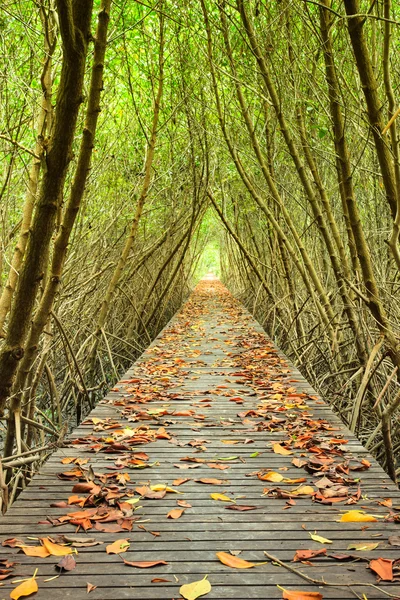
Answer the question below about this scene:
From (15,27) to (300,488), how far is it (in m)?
3.57

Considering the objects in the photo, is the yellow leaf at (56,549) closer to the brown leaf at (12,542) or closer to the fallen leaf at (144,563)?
the brown leaf at (12,542)

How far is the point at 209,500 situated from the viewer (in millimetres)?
2395

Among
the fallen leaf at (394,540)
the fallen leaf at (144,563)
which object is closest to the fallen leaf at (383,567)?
the fallen leaf at (394,540)

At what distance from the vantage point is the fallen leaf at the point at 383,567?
5.69ft

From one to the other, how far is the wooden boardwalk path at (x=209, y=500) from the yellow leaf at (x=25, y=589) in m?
0.02

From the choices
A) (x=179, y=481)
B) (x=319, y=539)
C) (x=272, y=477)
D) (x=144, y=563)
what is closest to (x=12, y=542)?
(x=144, y=563)

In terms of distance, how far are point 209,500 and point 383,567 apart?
0.81 meters

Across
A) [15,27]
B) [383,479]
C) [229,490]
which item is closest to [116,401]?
[229,490]

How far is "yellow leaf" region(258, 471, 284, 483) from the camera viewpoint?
2.60m

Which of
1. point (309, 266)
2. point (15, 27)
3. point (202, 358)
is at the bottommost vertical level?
point (202, 358)

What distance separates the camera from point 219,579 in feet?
5.80

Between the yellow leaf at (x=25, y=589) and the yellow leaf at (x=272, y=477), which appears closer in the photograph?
the yellow leaf at (x=25, y=589)

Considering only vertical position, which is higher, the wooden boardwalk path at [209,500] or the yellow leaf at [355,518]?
the yellow leaf at [355,518]

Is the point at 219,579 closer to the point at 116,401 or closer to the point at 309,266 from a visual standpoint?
the point at 116,401
